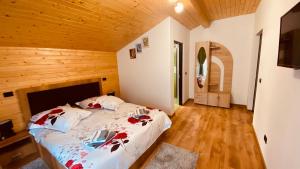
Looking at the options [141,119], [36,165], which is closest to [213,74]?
[141,119]

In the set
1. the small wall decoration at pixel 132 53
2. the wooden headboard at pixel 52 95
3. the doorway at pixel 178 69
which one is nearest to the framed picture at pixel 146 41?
the small wall decoration at pixel 132 53

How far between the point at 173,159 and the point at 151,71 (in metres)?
2.06

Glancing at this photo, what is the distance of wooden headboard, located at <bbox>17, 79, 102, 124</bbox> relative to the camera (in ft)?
7.16

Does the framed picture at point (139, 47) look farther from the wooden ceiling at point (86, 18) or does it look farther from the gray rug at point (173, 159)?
the gray rug at point (173, 159)

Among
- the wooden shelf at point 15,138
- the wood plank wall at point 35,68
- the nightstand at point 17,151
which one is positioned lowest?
the nightstand at point 17,151

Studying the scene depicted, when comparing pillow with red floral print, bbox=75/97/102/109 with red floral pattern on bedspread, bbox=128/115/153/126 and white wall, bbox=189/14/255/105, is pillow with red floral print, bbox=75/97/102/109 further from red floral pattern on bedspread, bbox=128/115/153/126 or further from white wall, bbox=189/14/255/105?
white wall, bbox=189/14/255/105

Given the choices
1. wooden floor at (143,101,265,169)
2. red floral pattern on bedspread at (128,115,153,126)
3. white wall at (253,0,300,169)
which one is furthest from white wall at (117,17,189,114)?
white wall at (253,0,300,169)

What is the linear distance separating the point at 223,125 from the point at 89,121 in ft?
8.69

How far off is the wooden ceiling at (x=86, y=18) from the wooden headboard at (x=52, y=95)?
2.36 ft

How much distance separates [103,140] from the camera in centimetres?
160

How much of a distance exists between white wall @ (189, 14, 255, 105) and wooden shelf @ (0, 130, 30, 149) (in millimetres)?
4586

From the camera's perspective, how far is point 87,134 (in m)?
1.79

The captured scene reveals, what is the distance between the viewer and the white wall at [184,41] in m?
3.28

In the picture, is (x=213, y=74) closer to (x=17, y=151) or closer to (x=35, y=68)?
(x=35, y=68)
